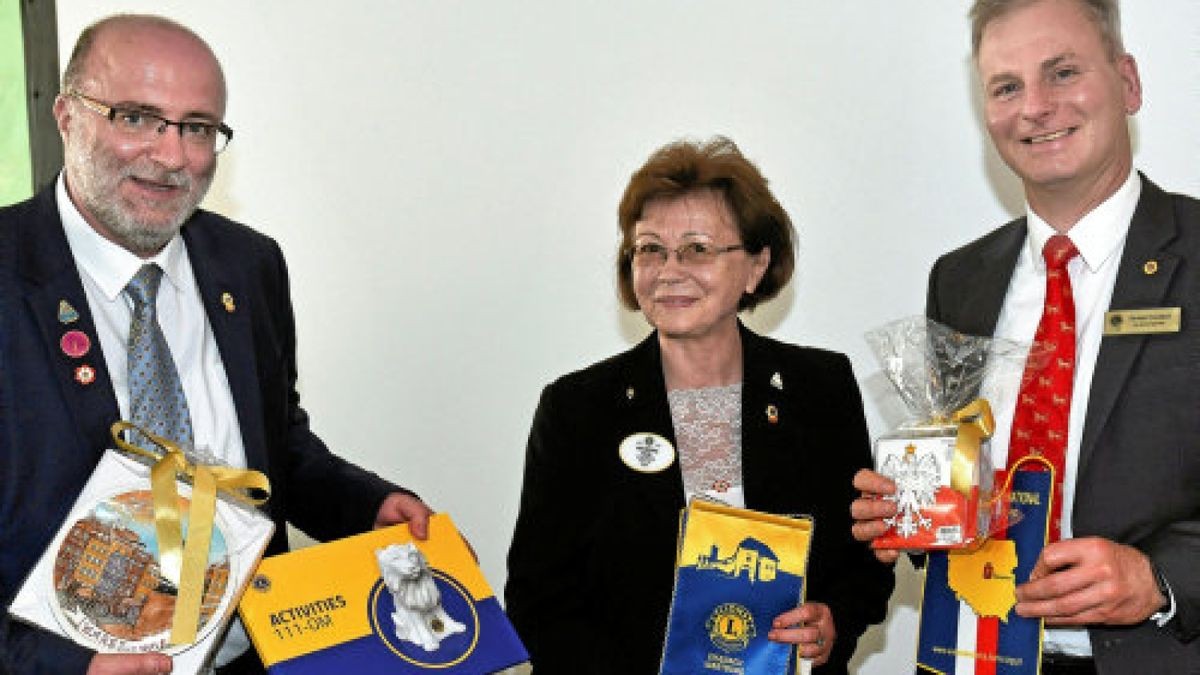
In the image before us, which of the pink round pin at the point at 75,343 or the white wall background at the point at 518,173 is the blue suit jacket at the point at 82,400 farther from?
the white wall background at the point at 518,173

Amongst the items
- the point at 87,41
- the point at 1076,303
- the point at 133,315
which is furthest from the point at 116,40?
the point at 1076,303

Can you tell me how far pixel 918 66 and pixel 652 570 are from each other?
200cm

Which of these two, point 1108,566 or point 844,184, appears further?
point 844,184

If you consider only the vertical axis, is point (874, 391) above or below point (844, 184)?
below

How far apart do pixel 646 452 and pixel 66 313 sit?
4.54 ft

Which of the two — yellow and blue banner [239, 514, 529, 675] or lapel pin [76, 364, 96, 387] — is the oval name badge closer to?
yellow and blue banner [239, 514, 529, 675]

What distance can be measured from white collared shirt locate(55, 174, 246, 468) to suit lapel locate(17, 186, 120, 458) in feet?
0.13

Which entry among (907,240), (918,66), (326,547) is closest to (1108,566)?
(326,547)

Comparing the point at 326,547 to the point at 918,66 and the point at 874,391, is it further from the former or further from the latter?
the point at 918,66

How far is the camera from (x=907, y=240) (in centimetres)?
407

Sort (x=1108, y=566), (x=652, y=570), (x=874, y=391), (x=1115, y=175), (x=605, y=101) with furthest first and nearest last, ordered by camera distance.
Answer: (x=605, y=101), (x=874, y=391), (x=652, y=570), (x=1115, y=175), (x=1108, y=566)

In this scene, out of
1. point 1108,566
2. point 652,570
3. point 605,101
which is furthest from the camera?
point 605,101

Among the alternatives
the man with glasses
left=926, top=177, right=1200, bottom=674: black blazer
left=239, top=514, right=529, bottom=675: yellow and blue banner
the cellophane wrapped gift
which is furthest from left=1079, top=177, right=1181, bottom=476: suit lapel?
the man with glasses

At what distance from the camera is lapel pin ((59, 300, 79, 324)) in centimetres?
249
